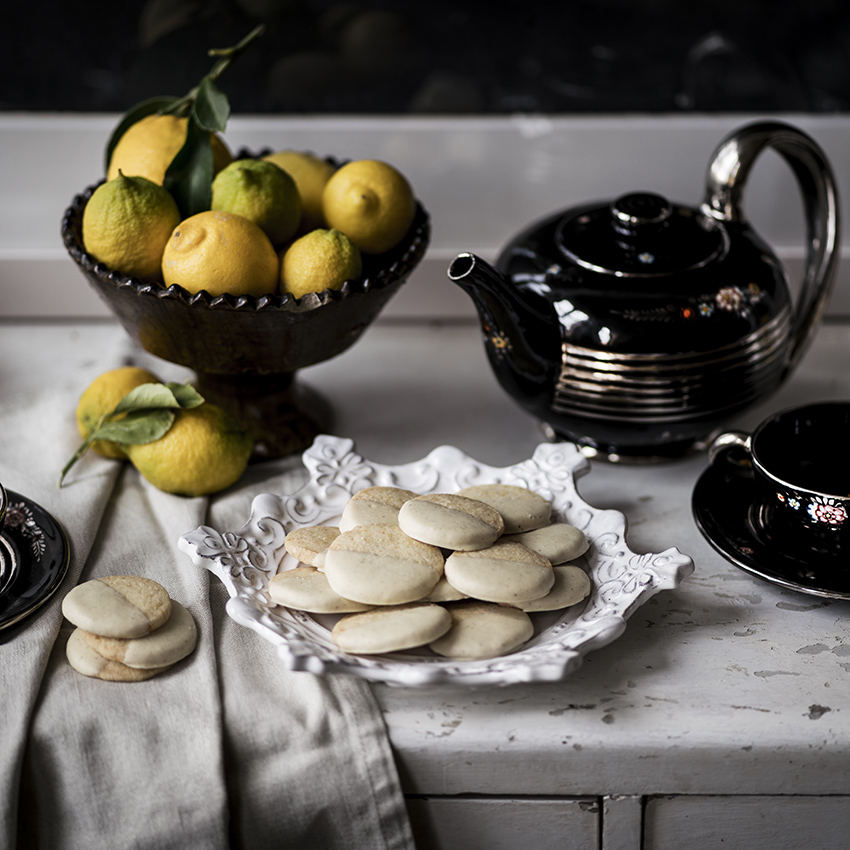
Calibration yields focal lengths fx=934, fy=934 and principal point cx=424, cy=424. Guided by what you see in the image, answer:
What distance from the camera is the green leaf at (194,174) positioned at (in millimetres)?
726

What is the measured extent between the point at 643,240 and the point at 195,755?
0.48 meters

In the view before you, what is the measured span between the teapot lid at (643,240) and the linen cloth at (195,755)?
367 mm

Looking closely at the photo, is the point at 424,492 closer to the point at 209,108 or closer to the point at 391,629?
the point at 391,629

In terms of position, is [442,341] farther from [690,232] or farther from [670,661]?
[670,661]

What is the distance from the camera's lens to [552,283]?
2.36 ft

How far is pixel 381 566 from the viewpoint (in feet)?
1.84

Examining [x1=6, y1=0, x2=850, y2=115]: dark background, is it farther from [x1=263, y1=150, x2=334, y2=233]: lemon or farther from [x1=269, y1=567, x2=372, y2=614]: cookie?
[x1=269, y1=567, x2=372, y2=614]: cookie

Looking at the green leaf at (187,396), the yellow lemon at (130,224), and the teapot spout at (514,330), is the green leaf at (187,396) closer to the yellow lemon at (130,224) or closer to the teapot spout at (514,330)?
the yellow lemon at (130,224)

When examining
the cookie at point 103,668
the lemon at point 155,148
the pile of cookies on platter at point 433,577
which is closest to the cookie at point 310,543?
the pile of cookies on platter at point 433,577

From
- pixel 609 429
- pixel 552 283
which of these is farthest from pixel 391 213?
pixel 609 429

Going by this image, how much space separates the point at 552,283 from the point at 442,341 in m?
0.31

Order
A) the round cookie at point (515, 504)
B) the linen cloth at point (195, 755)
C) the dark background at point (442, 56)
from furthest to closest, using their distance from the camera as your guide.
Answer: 1. the dark background at point (442, 56)
2. the round cookie at point (515, 504)
3. the linen cloth at point (195, 755)

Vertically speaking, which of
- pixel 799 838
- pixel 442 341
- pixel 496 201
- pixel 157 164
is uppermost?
pixel 157 164

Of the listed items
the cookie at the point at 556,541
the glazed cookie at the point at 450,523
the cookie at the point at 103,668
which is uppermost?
the glazed cookie at the point at 450,523
